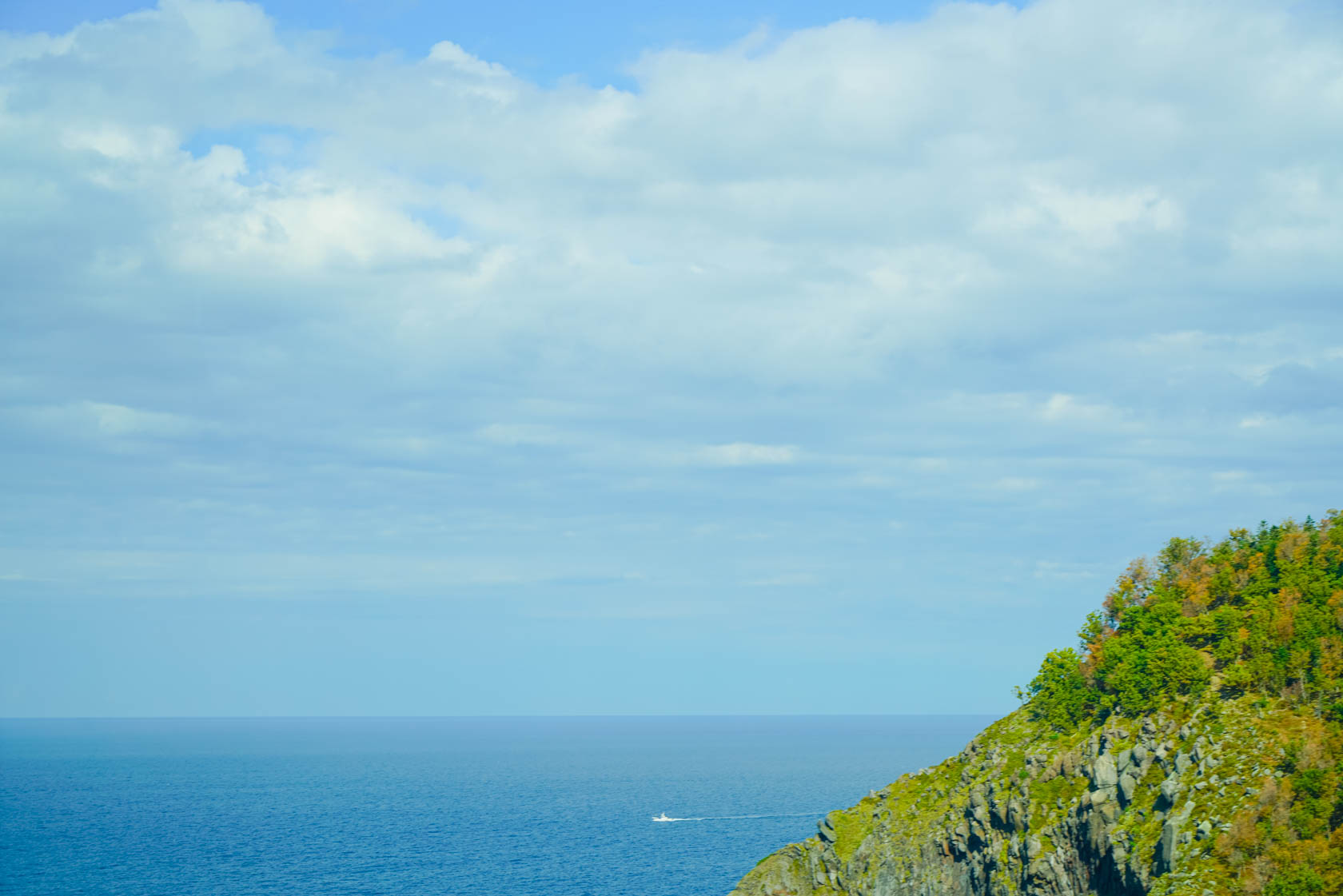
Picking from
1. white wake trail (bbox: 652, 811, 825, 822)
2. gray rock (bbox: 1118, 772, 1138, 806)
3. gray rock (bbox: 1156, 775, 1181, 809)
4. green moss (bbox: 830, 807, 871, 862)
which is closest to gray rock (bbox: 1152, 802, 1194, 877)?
gray rock (bbox: 1156, 775, 1181, 809)

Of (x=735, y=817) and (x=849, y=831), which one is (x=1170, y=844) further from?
(x=735, y=817)

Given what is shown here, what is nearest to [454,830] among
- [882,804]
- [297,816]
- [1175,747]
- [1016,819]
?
[297,816]

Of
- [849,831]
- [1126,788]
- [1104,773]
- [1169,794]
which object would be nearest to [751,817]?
[849,831]

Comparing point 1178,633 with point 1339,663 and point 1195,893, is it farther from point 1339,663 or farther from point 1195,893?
point 1195,893

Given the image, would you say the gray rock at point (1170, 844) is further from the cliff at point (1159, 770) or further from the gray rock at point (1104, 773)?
the gray rock at point (1104, 773)

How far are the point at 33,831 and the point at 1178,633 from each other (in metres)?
171

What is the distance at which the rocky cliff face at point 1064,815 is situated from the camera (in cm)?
6450

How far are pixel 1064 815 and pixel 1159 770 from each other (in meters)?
7.66

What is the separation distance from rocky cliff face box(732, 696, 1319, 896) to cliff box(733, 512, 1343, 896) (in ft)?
0.41

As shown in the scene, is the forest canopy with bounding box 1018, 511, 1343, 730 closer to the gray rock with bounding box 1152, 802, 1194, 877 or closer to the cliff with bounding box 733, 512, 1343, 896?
the cliff with bounding box 733, 512, 1343, 896

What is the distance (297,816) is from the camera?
191 metres

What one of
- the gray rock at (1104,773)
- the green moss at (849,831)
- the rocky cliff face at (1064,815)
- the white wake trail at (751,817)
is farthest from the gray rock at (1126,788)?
the white wake trail at (751,817)

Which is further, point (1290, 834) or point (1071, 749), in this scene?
point (1071, 749)

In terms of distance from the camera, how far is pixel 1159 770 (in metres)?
70.4
